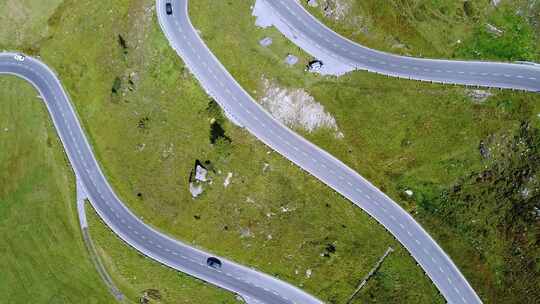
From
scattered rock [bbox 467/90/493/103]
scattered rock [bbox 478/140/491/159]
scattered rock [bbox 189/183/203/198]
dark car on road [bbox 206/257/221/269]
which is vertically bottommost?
→ dark car on road [bbox 206/257/221/269]

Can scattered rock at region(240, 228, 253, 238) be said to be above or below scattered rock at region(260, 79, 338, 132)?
below

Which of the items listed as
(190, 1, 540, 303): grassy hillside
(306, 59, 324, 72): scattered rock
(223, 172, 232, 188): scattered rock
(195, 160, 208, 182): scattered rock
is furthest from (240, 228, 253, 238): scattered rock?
(306, 59, 324, 72): scattered rock

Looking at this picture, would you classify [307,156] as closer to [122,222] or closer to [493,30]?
[122,222]

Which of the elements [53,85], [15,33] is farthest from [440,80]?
[15,33]

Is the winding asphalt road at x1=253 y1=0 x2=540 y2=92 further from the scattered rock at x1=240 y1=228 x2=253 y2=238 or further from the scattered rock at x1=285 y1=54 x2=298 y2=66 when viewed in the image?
the scattered rock at x1=240 y1=228 x2=253 y2=238

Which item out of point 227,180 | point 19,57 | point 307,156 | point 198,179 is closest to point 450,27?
point 307,156

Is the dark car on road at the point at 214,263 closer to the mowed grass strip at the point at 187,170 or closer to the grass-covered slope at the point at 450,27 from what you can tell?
the mowed grass strip at the point at 187,170

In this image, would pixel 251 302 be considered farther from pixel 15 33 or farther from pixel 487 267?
pixel 15 33
